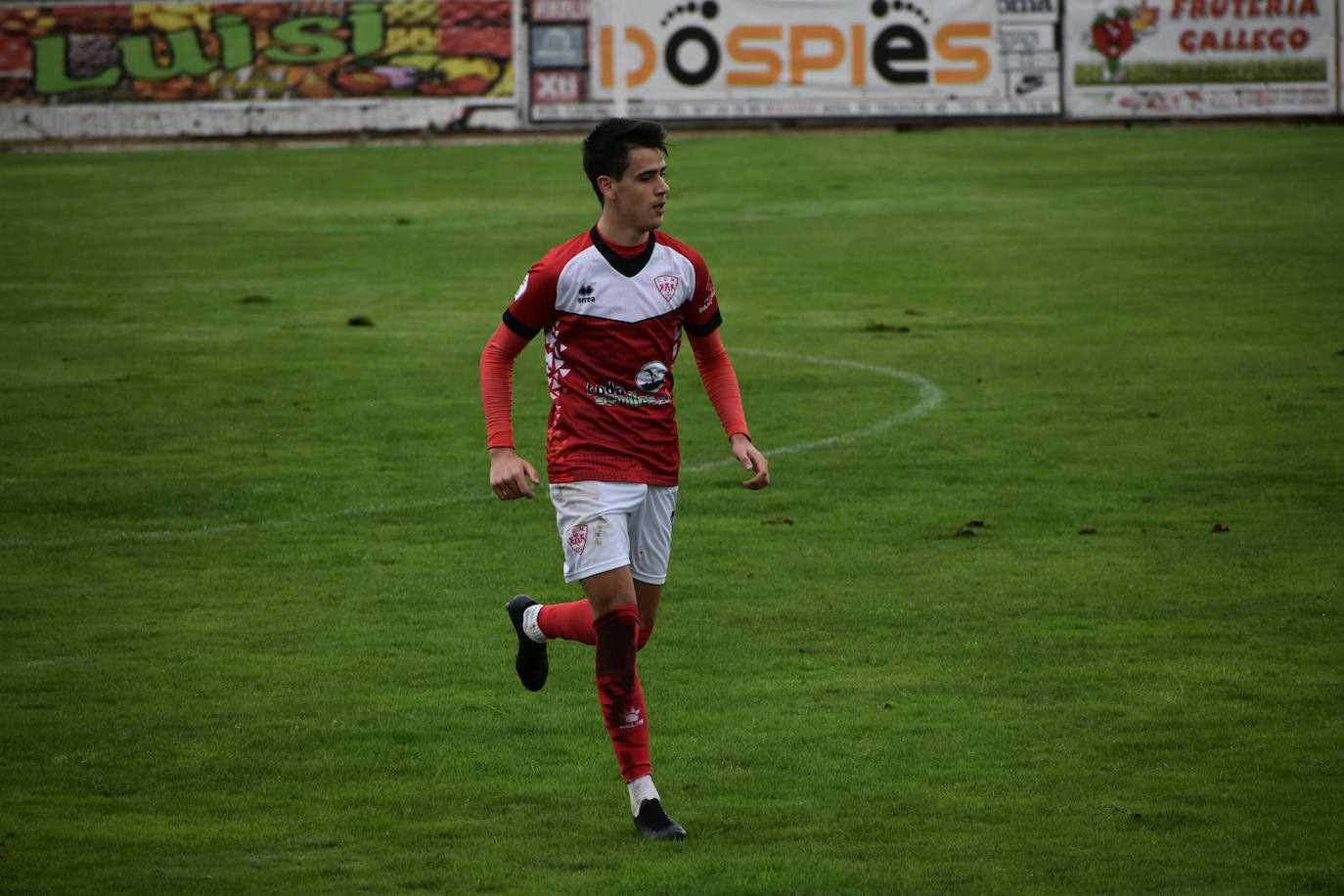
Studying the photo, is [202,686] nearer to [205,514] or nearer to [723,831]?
[723,831]

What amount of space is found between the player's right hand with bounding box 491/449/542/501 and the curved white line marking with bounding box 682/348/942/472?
6.33m

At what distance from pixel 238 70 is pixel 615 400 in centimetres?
4053

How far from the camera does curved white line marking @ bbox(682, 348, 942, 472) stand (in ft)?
43.9

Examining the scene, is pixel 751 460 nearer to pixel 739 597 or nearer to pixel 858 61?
pixel 739 597

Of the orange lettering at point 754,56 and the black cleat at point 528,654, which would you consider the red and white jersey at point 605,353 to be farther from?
the orange lettering at point 754,56

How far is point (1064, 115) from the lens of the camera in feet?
141

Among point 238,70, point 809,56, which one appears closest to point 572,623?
point 809,56

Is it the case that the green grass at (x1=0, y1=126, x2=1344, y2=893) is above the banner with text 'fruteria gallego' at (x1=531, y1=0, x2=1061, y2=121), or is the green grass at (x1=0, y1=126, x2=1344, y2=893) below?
below

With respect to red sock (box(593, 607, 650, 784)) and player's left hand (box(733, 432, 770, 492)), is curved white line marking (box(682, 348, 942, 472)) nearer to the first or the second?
player's left hand (box(733, 432, 770, 492))

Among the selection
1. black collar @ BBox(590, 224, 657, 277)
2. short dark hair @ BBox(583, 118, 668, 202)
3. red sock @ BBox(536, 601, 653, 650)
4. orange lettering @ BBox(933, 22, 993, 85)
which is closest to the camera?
short dark hair @ BBox(583, 118, 668, 202)

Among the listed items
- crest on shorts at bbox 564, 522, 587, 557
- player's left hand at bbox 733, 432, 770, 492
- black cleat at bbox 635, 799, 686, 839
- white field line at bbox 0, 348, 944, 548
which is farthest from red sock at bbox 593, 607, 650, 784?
white field line at bbox 0, 348, 944, 548

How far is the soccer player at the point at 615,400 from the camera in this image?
20.9 ft

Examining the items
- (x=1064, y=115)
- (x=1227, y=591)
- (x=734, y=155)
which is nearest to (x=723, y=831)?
(x=1227, y=591)

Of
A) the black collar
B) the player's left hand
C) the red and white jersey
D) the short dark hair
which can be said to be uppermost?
the short dark hair
